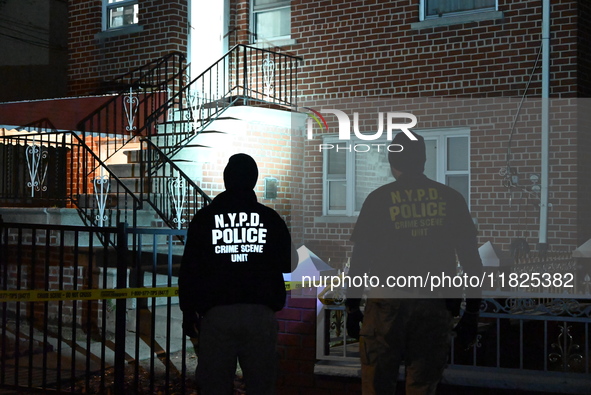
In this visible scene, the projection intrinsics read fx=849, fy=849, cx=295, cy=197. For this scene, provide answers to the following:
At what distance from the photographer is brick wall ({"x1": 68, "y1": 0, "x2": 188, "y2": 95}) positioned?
552 inches

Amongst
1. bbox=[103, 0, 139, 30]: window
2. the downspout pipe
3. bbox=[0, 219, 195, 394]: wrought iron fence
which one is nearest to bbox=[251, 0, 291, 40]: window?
bbox=[103, 0, 139, 30]: window

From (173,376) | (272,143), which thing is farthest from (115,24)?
(173,376)

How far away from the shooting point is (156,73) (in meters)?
14.1

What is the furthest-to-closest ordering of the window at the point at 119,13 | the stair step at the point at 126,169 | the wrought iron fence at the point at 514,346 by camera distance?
1. the window at the point at 119,13
2. the stair step at the point at 126,169
3. the wrought iron fence at the point at 514,346

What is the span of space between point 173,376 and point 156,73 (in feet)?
23.9

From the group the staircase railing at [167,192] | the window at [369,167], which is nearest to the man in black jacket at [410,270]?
the staircase railing at [167,192]

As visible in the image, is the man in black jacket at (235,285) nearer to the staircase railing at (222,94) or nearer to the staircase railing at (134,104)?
the staircase railing at (222,94)

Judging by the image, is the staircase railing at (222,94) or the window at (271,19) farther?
the window at (271,19)

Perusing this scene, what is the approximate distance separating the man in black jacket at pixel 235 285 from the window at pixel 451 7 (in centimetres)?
791

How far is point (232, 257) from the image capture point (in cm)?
466

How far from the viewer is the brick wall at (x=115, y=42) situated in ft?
46.0

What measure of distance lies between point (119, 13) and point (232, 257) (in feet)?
36.8

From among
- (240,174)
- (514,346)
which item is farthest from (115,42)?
(240,174)

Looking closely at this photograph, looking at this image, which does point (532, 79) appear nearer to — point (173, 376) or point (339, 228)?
point (339, 228)
